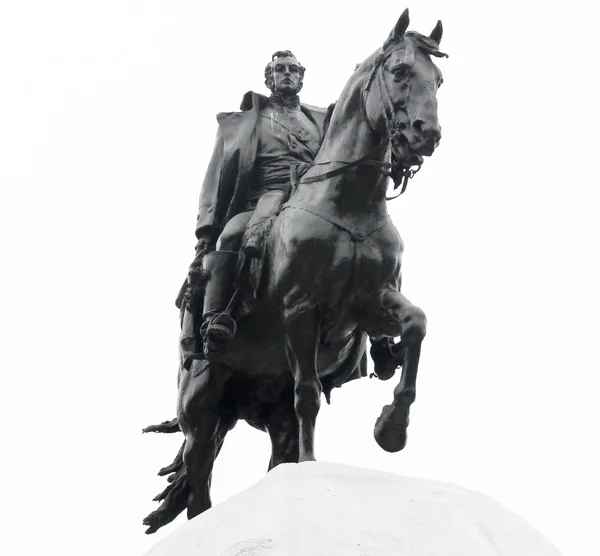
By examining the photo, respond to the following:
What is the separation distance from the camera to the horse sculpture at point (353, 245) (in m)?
14.5

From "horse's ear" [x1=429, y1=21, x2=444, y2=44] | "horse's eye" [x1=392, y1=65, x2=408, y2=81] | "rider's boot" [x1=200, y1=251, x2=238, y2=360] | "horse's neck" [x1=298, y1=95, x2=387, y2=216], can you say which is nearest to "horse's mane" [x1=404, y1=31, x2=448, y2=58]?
"horse's ear" [x1=429, y1=21, x2=444, y2=44]

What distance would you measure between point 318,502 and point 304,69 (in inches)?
199

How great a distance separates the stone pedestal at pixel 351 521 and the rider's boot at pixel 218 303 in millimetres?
1967

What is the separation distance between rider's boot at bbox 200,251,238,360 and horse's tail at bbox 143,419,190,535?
176cm

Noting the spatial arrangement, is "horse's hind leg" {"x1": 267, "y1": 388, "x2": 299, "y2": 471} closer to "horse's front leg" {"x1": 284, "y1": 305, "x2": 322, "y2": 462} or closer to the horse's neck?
"horse's front leg" {"x1": 284, "y1": 305, "x2": 322, "y2": 462}

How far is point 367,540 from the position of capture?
40.7ft

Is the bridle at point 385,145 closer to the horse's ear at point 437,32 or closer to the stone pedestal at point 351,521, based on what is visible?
the horse's ear at point 437,32

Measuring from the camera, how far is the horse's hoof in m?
14.4

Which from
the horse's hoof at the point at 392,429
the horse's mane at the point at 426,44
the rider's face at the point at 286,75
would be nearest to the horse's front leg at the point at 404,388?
the horse's hoof at the point at 392,429

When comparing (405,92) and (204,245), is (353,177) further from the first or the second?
(204,245)

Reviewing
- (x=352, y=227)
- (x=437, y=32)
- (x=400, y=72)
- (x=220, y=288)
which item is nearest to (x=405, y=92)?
(x=400, y=72)

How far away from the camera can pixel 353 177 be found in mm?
15008

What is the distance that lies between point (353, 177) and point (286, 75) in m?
1.84

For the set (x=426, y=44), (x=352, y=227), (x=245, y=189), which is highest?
(x=426, y=44)
